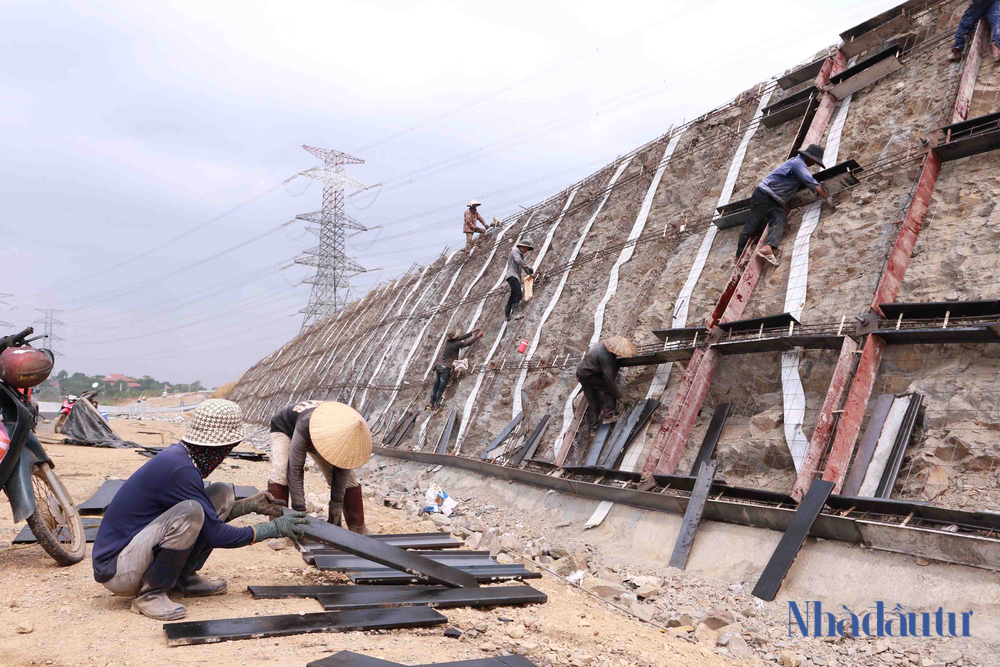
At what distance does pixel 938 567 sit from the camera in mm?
4191

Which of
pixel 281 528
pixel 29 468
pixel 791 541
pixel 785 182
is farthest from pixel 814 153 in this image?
pixel 29 468

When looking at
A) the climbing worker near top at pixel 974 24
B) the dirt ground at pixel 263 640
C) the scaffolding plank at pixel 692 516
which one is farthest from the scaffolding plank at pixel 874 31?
the dirt ground at pixel 263 640

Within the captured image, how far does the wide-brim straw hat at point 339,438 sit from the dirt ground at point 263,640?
2.88 feet

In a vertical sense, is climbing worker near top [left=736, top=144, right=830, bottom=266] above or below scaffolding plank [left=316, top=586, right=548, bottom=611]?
above

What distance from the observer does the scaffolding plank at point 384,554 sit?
4.24 metres

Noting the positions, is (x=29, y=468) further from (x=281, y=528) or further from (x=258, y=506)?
(x=281, y=528)

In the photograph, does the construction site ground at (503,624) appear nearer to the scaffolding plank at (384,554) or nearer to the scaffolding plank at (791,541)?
the scaffolding plank at (791,541)

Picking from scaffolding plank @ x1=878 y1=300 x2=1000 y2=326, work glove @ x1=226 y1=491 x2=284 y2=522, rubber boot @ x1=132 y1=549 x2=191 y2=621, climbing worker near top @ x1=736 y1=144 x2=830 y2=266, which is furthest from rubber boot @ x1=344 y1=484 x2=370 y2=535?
climbing worker near top @ x1=736 y1=144 x2=830 y2=266

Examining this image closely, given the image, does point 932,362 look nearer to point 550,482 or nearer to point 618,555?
point 618,555

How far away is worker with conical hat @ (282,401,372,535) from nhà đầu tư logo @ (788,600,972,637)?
344cm

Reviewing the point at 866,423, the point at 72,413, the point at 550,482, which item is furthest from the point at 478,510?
the point at 72,413

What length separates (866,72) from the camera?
8117 millimetres

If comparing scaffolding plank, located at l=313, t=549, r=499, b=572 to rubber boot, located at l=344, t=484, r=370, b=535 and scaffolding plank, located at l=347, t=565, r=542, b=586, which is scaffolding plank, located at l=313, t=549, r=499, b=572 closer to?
scaffolding plank, located at l=347, t=565, r=542, b=586

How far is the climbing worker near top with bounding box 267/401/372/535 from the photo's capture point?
5.50m
